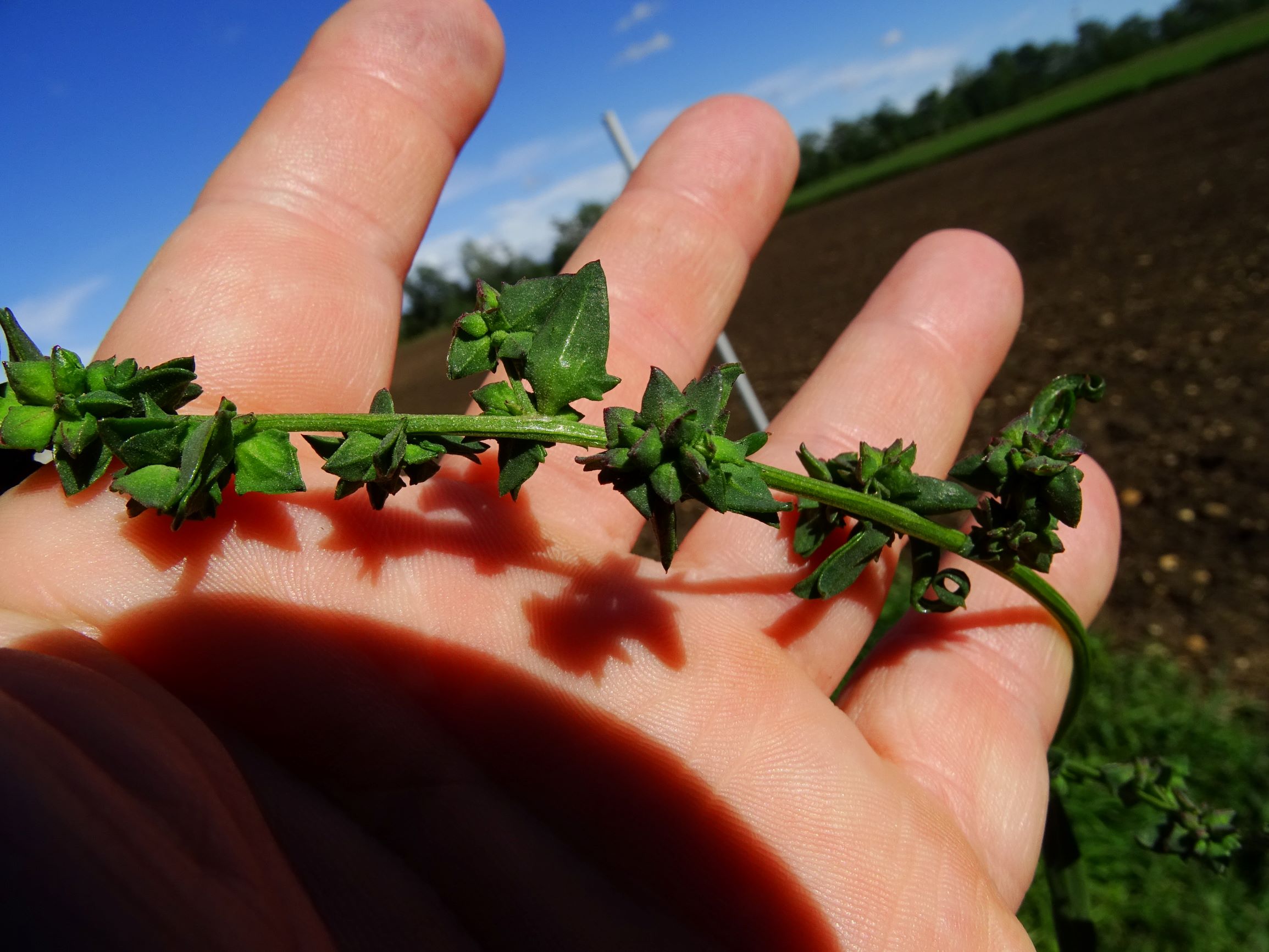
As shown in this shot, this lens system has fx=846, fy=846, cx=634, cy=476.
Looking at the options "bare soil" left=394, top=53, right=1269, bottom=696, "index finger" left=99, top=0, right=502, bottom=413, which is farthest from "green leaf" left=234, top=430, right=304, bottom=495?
"bare soil" left=394, top=53, right=1269, bottom=696

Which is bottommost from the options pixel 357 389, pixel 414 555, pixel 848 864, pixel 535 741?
pixel 848 864

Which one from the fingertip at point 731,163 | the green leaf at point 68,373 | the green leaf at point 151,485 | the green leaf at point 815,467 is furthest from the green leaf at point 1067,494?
the green leaf at point 68,373

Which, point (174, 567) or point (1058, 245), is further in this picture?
point (1058, 245)

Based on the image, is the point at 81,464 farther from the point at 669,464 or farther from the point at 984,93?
the point at 984,93

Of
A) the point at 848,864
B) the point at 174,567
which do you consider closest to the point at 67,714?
the point at 174,567

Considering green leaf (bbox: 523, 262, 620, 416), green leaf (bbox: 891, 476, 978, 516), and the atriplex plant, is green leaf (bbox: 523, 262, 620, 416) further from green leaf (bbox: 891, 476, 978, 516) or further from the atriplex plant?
green leaf (bbox: 891, 476, 978, 516)

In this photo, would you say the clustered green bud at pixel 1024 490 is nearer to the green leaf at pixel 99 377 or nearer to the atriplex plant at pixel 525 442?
the atriplex plant at pixel 525 442

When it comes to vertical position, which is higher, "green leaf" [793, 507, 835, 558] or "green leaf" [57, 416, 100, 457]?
"green leaf" [57, 416, 100, 457]

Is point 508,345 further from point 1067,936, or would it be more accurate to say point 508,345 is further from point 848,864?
point 1067,936
